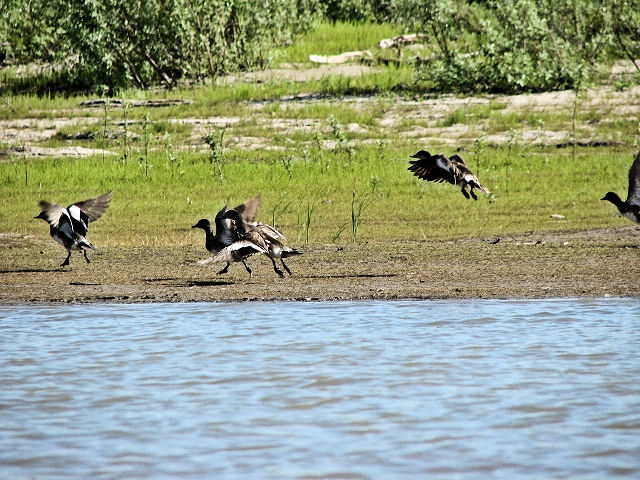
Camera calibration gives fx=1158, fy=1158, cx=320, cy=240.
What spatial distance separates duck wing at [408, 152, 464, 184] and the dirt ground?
2.91 feet

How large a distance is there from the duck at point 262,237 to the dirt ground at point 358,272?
304 mm

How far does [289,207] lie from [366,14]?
69.5 feet

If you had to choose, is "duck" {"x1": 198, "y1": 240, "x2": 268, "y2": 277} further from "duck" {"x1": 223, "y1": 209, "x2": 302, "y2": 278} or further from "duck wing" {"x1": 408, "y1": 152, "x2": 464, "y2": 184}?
"duck wing" {"x1": 408, "y1": 152, "x2": 464, "y2": 184}

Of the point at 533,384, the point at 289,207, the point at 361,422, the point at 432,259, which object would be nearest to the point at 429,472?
the point at 361,422

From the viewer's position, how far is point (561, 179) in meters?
19.0

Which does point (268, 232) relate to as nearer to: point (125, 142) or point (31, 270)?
point (31, 270)

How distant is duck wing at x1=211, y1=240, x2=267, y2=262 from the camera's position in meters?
11.7

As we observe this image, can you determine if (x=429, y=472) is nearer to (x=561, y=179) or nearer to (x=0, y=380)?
Answer: (x=0, y=380)

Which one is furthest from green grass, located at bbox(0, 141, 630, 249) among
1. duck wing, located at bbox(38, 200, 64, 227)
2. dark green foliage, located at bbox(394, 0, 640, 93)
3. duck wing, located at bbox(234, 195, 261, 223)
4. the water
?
the water

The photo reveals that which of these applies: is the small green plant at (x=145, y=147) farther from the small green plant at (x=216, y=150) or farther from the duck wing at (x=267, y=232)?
the duck wing at (x=267, y=232)

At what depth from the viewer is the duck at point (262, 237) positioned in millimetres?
12094

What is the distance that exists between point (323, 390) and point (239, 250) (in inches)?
168

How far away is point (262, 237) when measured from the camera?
12234 millimetres

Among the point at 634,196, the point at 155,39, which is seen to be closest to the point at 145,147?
the point at 155,39
